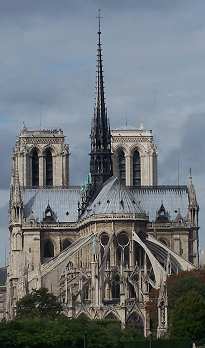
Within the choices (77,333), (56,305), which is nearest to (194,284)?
(56,305)

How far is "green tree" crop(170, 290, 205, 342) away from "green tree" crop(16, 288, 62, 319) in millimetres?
27196

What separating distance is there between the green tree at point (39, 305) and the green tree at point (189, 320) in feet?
89.2

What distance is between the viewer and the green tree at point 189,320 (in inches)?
5768

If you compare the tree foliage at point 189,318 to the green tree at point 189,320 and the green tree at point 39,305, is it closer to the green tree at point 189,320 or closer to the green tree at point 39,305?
the green tree at point 189,320

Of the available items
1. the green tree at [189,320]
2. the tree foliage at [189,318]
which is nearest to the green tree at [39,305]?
the tree foliage at [189,318]

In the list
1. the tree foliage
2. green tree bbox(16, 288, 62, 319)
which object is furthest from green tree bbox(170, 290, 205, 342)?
green tree bbox(16, 288, 62, 319)

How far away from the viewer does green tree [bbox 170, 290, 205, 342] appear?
14650cm

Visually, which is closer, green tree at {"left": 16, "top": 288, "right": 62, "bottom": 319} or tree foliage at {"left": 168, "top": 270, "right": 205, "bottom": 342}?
tree foliage at {"left": 168, "top": 270, "right": 205, "bottom": 342}

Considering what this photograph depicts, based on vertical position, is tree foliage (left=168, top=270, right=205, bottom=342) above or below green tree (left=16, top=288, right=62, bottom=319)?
below

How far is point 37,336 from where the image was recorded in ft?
463

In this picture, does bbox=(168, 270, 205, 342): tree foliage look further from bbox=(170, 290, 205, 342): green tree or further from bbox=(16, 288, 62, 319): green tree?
bbox=(16, 288, 62, 319): green tree

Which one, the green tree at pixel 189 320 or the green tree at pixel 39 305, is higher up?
the green tree at pixel 39 305

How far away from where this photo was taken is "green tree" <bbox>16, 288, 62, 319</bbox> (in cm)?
17875

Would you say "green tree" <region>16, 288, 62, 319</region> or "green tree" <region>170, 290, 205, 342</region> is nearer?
"green tree" <region>170, 290, 205, 342</region>
